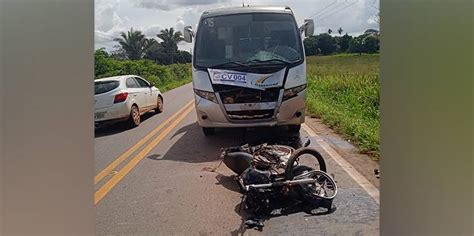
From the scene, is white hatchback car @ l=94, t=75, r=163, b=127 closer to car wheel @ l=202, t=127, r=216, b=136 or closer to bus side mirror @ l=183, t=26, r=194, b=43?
bus side mirror @ l=183, t=26, r=194, b=43

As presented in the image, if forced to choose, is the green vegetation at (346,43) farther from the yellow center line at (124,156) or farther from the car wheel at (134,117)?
the car wheel at (134,117)

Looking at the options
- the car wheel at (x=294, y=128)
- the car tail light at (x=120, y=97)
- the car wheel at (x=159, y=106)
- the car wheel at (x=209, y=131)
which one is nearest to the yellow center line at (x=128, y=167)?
the car wheel at (x=209, y=131)

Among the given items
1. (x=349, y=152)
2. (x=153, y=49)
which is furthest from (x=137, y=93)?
(x=349, y=152)

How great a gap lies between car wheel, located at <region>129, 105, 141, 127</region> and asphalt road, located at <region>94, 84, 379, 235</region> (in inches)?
56.9

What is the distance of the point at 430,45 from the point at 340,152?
4.15m

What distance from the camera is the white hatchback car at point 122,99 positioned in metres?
7.65

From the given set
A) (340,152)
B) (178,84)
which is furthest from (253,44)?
(178,84)

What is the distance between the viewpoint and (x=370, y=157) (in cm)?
554

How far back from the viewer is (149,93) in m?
10.3

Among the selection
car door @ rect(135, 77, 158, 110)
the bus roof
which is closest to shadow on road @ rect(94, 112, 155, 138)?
car door @ rect(135, 77, 158, 110)

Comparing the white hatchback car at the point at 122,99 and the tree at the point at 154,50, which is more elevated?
the tree at the point at 154,50

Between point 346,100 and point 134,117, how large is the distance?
464cm

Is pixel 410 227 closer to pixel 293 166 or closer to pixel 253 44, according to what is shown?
pixel 293 166

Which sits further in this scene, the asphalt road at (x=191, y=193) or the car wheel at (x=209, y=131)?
the car wheel at (x=209, y=131)
